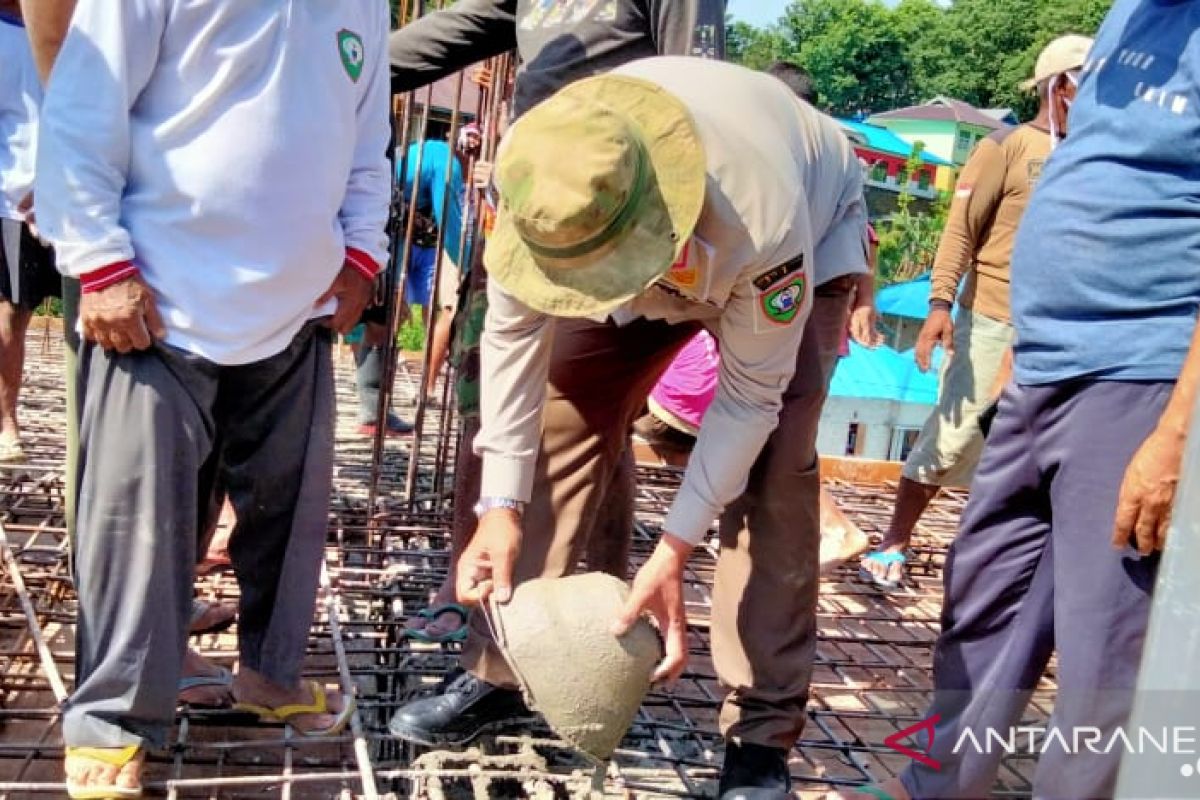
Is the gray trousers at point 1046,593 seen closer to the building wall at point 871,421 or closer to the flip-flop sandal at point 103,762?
the flip-flop sandal at point 103,762

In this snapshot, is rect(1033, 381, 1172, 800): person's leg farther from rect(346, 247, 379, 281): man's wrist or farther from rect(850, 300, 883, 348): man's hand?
rect(850, 300, 883, 348): man's hand

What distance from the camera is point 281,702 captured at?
7.30 ft

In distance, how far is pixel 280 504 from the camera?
2.19 m

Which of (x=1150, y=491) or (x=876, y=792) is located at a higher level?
(x=1150, y=491)

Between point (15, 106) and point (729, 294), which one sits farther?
point (15, 106)

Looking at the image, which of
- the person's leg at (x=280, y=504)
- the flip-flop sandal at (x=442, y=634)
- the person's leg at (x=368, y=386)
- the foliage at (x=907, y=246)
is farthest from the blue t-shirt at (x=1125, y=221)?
the foliage at (x=907, y=246)

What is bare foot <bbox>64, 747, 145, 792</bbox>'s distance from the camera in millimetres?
1904

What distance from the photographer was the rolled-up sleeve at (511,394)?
203cm

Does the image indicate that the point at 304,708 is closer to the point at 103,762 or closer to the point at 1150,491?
the point at 103,762

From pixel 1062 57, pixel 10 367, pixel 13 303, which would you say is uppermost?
Result: pixel 1062 57

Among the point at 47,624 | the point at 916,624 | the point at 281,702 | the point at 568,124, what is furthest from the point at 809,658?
the point at 47,624

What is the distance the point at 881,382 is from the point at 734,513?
988 cm

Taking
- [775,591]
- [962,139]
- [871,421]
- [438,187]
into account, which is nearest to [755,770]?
[775,591]

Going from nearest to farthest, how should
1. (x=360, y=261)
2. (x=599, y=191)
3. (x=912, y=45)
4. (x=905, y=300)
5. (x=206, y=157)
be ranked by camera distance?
1. (x=599, y=191)
2. (x=206, y=157)
3. (x=360, y=261)
4. (x=905, y=300)
5. (x=912, y=45)
